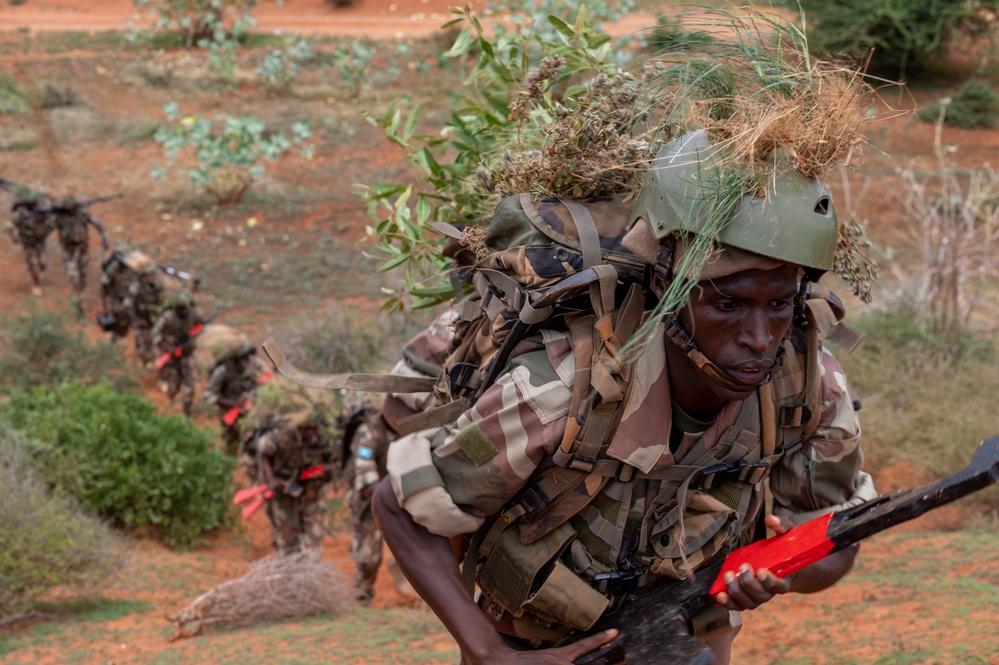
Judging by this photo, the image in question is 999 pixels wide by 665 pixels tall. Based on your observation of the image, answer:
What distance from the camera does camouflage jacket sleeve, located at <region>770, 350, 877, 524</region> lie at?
2.67 metres

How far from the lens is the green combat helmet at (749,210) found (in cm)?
222

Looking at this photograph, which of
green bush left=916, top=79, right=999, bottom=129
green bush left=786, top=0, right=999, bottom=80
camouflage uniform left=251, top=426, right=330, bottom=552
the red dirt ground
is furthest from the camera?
green bush left=916, top=79, right=999, bottom=129

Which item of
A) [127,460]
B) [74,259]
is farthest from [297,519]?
[74,259]

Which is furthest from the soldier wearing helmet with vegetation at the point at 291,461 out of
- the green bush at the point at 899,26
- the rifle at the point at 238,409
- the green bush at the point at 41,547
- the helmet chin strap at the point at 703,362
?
the green bush at the point at 899,26

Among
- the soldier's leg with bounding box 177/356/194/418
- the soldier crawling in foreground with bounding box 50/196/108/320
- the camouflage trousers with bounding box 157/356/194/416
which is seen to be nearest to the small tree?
the soldier crawling in foreground with bounding box 50/196/108/320

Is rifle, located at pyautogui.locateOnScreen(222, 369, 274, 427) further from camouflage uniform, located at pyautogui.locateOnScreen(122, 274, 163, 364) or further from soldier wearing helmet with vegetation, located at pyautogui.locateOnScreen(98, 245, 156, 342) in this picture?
soldier wearing helmet with vegetation, located at pyautogui.locateOnScreen(98, 245, 156, 342)

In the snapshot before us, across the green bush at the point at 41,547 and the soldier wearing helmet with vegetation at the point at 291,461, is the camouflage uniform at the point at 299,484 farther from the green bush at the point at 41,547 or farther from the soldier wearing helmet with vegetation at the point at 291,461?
the green bush at the point at 41,547

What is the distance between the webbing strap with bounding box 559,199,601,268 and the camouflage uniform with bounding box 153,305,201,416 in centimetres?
910

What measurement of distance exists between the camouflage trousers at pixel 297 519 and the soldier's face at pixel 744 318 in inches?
257

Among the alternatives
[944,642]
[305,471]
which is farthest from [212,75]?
[944,642]

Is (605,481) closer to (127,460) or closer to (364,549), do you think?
(364,549)

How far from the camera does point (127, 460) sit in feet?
28.6

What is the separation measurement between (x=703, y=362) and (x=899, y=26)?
1834cm

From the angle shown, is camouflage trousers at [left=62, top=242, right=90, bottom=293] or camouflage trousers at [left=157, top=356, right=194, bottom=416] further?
camouflage trousers at [left=62, top=242, right=90, bottom=293]
